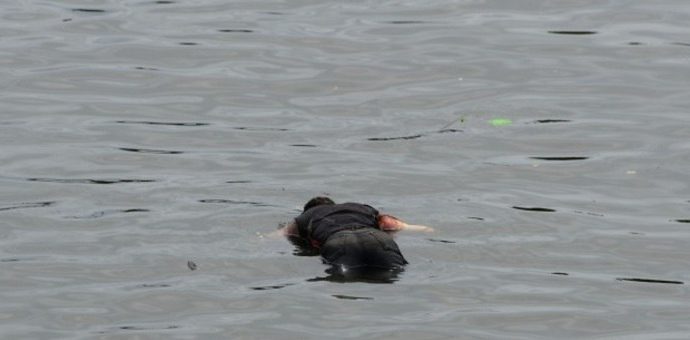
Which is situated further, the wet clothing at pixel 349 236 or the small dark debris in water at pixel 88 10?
the small dark debris in water at pixel 88 10

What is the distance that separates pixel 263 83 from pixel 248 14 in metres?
3.38

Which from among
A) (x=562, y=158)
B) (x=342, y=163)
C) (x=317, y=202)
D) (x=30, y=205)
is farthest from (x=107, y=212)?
(x=562, y=158)

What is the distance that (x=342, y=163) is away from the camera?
570 inches

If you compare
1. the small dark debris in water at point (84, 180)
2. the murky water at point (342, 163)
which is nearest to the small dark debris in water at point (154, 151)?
the murky water at point (342, 163)

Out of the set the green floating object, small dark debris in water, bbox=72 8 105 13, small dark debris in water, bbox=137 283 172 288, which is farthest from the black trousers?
small dark debris in water, bbox=72 8 105 13

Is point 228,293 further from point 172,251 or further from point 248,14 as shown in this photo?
point 248,14

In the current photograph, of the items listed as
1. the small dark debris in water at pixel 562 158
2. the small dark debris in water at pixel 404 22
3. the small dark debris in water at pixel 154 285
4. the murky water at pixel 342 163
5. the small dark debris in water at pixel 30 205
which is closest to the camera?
the murky water at pixel 342 163

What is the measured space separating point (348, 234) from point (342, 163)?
2.88m

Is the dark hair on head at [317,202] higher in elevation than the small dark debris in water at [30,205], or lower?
higher

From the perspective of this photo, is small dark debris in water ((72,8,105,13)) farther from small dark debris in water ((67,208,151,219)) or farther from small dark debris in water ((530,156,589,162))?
small dark debris in water ((67,208,151,219))

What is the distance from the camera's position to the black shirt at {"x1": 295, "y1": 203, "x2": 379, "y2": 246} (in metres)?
12.0

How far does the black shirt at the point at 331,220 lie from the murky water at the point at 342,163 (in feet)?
0.74

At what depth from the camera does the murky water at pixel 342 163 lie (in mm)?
10914

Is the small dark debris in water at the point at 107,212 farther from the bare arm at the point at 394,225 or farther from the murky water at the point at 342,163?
the bare arm at the point at 394,225
